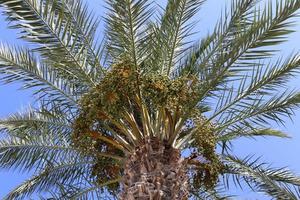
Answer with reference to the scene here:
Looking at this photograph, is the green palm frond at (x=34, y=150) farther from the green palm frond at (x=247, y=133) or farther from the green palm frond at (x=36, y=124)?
the green palm frond at (x=247, y=133)

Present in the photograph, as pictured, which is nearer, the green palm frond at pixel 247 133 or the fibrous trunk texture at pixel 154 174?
the fibrous trunk texture at pixel 154 174

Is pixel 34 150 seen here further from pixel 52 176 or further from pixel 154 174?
pixel 154 174

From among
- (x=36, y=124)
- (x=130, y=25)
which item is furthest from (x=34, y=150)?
(x=130, y=25)

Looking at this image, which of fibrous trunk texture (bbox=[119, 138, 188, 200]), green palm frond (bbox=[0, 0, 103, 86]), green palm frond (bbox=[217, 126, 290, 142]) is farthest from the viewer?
green palm frond (bbox=[217, 126, 290, 142])

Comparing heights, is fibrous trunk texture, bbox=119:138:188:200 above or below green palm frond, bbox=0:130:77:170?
below

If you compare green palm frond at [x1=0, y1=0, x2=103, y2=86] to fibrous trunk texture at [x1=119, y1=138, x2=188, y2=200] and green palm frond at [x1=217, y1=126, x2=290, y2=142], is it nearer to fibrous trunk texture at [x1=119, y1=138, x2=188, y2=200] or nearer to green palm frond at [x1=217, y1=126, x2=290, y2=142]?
fibrous trunk texture at [x1=119, y1=138, x2=188, y2=200]

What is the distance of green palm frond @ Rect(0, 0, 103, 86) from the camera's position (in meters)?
7.56

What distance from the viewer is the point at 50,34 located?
7.72m

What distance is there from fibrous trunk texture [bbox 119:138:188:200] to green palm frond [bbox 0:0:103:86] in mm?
1636

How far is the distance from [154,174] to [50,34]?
9.06 feet

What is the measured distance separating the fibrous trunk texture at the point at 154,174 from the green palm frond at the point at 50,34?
1.64 meters

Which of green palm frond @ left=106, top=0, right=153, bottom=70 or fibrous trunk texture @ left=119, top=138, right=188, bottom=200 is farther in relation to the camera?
green palm frond @ left=106, top=0, right=153, bottom=70

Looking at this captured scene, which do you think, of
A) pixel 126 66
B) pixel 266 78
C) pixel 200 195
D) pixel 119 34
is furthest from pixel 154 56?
pixel 200 195

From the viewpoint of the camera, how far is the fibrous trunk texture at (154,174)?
6344 mm
